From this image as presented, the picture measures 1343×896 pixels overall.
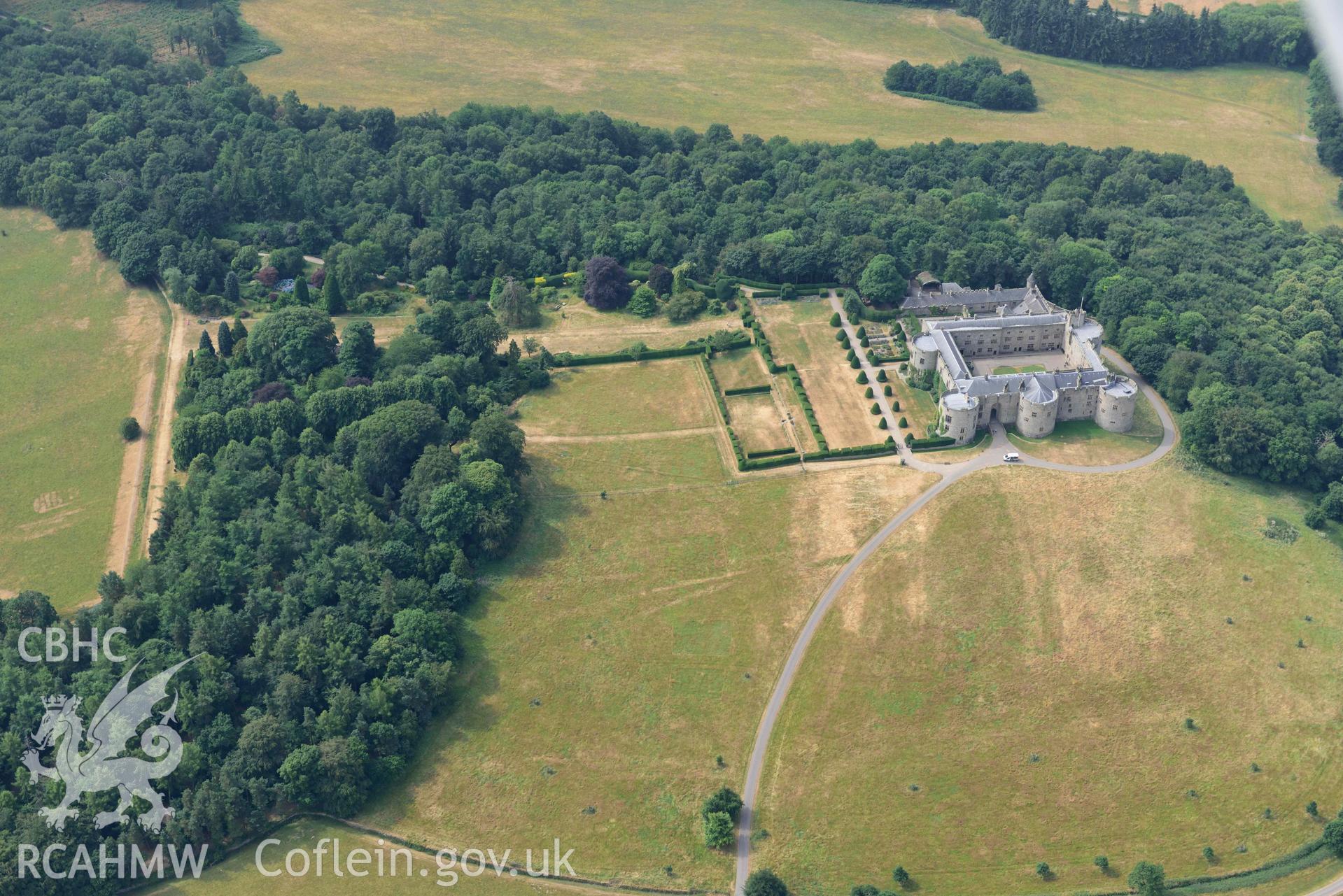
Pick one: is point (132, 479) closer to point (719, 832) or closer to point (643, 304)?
point (643, 304)

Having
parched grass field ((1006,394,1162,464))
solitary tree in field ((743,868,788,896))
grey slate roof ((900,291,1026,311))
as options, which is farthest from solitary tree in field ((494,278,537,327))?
solitary tree in field ((743,868,788,896))

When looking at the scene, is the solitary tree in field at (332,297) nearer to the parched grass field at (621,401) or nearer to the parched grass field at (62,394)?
the parched grass field at (62,394)

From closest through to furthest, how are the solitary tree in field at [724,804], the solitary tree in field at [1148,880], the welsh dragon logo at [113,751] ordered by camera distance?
the solitary tree in field at [1148,880] → the welsh dragon logo at [113,751] → the solitary tree in field at [724,804]

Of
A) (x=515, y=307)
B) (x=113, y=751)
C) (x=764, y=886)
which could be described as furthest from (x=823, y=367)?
(x=113, y=751)

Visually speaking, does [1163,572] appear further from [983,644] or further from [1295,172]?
[1295,172]

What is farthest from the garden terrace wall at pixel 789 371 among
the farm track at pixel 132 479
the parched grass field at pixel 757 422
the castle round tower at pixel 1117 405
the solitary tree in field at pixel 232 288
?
the farm track at pixel 132 479

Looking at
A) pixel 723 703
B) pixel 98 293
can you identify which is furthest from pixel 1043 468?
pixel 98 293

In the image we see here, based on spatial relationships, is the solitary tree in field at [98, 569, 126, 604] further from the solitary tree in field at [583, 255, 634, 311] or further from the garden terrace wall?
the garden terrace wall
